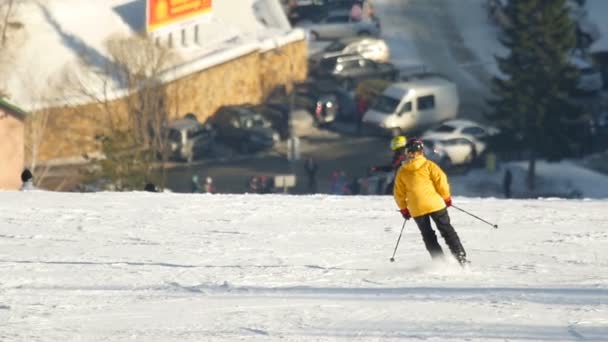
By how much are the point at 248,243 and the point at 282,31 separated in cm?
3078

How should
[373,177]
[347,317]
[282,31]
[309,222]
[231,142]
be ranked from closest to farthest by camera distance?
1. [347,317]
2. [309,222]
3. [373,177]
4. [231,142]
5. [282,31]

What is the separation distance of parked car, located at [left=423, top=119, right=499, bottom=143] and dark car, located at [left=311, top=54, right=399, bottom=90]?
6.31 m

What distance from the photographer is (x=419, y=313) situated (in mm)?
8664

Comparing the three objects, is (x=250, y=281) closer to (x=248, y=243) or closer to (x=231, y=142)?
(x=248, y=243)

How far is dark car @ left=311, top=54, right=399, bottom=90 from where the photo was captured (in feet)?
133

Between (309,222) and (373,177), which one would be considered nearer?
(309,222)

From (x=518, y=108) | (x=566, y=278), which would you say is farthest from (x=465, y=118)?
(x=566, y=278)

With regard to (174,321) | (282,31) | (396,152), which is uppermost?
(282,31)

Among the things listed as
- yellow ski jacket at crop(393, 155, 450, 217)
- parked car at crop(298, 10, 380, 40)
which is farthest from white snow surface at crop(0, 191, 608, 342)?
parked car at crop(298, 10, 380, 40)

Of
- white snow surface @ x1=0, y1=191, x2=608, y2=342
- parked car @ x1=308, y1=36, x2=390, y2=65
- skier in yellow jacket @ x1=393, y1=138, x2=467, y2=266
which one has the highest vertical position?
parked car @ x1=308, y1=36, x2=390, y2=65

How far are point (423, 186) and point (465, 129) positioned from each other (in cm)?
2428

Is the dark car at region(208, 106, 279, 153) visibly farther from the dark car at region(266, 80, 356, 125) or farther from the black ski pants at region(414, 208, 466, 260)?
the black ski pants at region(414, 208, 466, 260)

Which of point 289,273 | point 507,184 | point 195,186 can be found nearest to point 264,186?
point 195,186

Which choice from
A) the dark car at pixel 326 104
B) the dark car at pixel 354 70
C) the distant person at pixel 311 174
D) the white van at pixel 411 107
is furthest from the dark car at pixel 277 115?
the distant person at pixel 311 174
